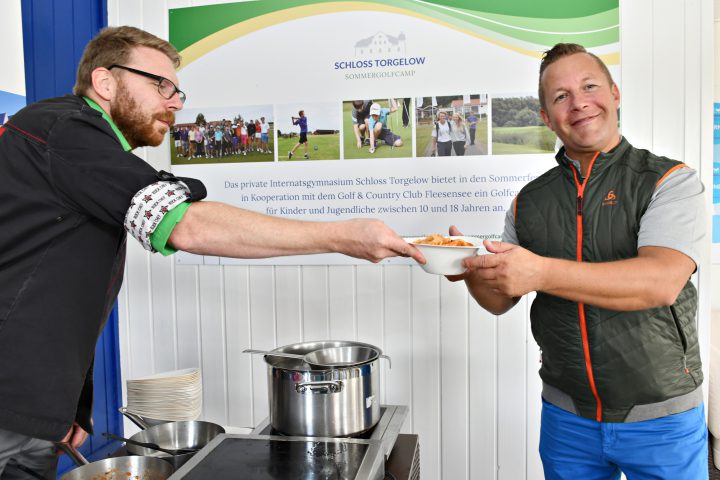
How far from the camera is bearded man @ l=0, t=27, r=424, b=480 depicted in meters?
1.15

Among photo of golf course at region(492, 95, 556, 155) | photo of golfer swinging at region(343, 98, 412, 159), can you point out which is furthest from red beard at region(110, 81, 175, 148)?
photo of golf course at region(492, 95, 556, 155)

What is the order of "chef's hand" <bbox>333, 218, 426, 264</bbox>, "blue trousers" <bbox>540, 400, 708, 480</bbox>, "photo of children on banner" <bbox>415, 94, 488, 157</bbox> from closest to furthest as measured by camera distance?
"chef's hand" <bbox>333, 218, 426, 264</bbox> → "blue trousers" <bbox>540, 400, 708, 480</bbox> → "photo of children on banner" <bbox>415, 94, 488, 157</bbox>

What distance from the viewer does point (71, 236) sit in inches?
49.4

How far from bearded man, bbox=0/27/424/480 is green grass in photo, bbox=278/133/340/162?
3.87 ft

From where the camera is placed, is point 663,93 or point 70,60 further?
point 70,60

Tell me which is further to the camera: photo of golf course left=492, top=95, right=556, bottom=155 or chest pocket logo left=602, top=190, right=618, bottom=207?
photo of golf course left=492, top=95, right=556, bottom=155

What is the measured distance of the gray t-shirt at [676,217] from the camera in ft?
4.43

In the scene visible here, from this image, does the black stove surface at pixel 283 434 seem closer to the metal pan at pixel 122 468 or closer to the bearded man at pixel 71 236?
the metal pan at pixel 122 468

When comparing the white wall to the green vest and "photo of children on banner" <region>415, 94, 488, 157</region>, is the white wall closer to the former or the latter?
Result: "photo of children on banner" <region>415, 94, 488, 157</region>

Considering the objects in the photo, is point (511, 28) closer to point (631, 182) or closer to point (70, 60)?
point (631, 182)

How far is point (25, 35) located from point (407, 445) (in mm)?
2020

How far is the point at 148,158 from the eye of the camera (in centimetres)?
261

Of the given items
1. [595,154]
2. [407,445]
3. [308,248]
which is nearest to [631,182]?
[595,154]

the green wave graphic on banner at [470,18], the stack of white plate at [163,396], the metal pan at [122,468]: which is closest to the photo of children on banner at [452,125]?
the green wave graphic on banner at [470,18]
